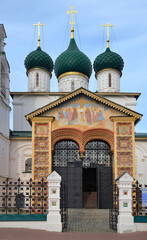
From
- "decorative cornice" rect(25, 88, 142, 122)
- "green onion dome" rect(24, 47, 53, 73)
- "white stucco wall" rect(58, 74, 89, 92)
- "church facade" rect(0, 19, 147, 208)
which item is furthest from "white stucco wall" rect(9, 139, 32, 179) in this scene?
"green onion dome" rect(24, 47, 53, 73)

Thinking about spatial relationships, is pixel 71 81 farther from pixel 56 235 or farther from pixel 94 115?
pixel 56 235

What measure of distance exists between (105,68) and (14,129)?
7.52 m

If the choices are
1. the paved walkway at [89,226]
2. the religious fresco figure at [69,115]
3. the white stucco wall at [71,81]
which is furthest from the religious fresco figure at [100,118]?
the white stucco wall at [71,81]

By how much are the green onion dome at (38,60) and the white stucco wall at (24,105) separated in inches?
90.1

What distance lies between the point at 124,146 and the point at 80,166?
7.45 feet

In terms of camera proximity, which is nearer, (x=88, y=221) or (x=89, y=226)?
(x=89, y=226)

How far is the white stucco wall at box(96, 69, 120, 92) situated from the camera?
962 inches

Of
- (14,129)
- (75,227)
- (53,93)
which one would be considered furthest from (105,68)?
(75,227)

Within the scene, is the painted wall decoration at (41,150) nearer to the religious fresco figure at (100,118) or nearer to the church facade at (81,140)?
the church facade at (81,140)

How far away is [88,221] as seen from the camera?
13211 millimetres

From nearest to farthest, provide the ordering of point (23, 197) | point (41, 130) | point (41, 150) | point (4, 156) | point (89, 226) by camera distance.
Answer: point (89, 226)
point (23, 197)
point (41, 150)
point (41, 130)
point (4, 156)

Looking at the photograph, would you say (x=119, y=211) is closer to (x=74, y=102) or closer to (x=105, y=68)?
(x=74, y=102)

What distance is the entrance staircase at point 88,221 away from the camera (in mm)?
11555

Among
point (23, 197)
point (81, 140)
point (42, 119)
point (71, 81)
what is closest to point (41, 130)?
point (42, 119)
